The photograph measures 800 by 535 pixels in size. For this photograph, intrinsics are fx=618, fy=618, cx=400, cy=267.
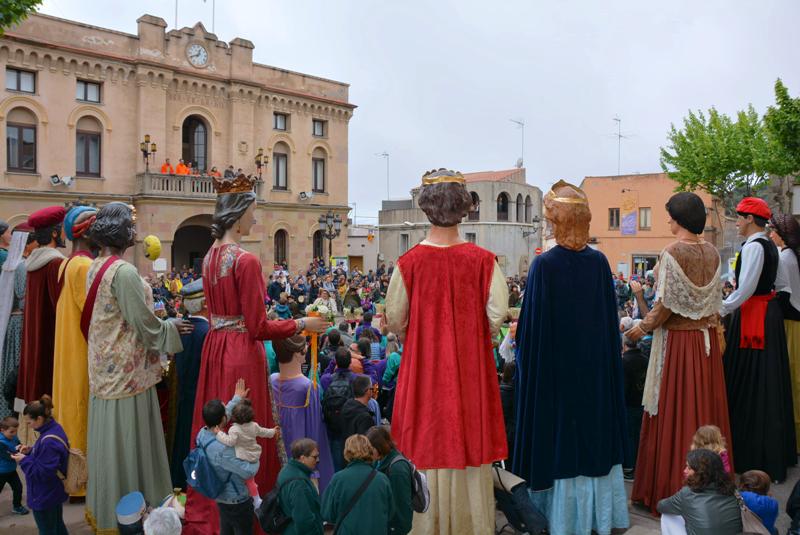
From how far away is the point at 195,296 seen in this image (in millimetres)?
4609

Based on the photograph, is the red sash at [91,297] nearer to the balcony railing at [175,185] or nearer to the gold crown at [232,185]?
the gold crown at [232,185]

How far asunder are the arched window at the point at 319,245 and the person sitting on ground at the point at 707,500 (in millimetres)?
27114

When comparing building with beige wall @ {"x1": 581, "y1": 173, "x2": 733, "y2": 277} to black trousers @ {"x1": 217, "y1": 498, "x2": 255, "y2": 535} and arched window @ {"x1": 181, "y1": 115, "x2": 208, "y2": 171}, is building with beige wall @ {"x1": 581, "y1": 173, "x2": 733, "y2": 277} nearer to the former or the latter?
arched window @ {"x1": 181, "y1": 115, "x2": 208, "y2": 171}

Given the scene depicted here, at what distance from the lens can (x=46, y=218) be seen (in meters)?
4.87

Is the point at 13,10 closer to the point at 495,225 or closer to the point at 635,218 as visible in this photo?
the point at 635,218

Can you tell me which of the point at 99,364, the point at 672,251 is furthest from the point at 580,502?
the point at 99,364

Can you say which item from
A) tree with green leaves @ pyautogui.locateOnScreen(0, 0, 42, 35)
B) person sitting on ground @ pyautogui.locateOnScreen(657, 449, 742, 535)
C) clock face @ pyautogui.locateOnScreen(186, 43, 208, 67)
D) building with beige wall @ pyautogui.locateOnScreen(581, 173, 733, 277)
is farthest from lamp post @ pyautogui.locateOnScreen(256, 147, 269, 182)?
person sitting on ground @ pyautogui.locateOnScreen(657, 449, 742, 535)

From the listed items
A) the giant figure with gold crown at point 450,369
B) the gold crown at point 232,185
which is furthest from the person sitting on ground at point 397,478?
the gold crown at point 232,185

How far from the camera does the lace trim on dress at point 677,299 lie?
4176 millimetres

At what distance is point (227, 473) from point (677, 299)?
308cm

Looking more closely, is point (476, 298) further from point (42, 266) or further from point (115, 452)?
point (42, 266)

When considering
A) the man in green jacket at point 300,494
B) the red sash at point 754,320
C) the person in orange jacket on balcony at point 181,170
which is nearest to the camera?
the man in green jacket at point 300,494

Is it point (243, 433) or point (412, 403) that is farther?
point (412, 403)

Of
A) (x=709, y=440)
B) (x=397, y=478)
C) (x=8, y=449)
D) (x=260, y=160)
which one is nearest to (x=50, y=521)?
(x=8, y=449)
